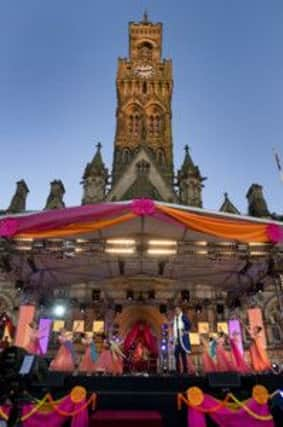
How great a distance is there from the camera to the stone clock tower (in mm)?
26188

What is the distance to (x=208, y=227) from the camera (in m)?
8.09

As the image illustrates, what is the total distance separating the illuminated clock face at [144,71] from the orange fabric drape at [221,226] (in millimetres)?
36801

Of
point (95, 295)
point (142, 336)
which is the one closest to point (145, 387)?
point (95, 295)

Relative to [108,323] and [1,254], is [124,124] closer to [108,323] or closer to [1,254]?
[108,323]

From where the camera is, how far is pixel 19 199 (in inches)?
1017

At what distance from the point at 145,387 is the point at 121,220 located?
14.4 feet

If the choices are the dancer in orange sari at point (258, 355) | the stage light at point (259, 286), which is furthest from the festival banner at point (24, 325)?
the stage light at point (259, 286)

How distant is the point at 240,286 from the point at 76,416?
1158 centimetres

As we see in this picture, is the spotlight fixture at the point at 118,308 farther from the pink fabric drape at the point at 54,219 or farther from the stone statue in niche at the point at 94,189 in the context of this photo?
the stone statue in niche at the point at 94,189

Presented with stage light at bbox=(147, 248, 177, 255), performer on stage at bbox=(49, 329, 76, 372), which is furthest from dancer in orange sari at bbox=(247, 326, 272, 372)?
performer on stage at bbox=(49, 329, 76, 372)

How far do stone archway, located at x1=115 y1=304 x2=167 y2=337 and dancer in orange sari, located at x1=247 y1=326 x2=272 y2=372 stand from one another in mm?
8494

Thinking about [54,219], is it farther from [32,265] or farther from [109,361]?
[109,361]

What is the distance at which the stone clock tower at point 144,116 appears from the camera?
26.2 metres

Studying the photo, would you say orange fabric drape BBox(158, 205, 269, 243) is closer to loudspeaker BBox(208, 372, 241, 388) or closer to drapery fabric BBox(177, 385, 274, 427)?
loudspeaker BBox(208, 372, 241, 388)
